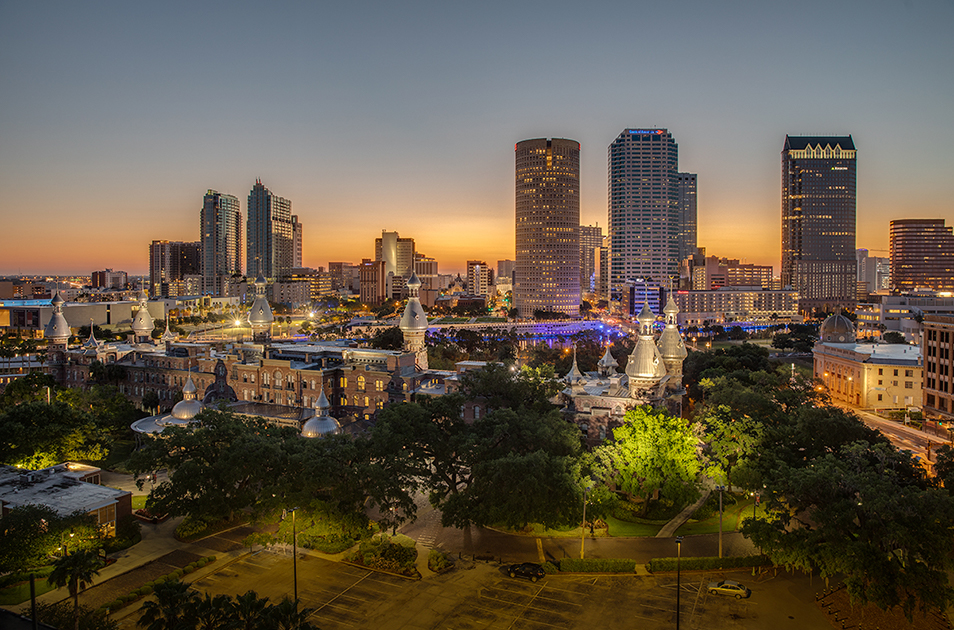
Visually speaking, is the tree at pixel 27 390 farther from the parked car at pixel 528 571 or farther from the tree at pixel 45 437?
the parked car at pixel 528 571

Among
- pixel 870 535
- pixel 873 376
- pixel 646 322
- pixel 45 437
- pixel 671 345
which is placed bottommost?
pixel 870 535

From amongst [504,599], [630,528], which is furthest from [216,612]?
[630,528]

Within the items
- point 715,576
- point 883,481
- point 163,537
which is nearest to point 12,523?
point 163,537

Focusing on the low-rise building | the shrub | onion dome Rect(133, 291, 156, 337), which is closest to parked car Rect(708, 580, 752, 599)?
the shrub

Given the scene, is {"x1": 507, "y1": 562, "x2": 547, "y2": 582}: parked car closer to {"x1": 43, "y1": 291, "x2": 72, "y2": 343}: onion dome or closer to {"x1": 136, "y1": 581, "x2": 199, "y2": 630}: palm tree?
{"x1": 136, "y1": 581, "x2": 199, "y2": 630}: palm tree

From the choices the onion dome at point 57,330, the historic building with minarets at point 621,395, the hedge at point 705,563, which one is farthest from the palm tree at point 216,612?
the onion dome at point 57,330

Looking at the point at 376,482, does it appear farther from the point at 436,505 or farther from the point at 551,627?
the point at 551,627

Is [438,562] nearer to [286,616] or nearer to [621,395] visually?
[286,616]
